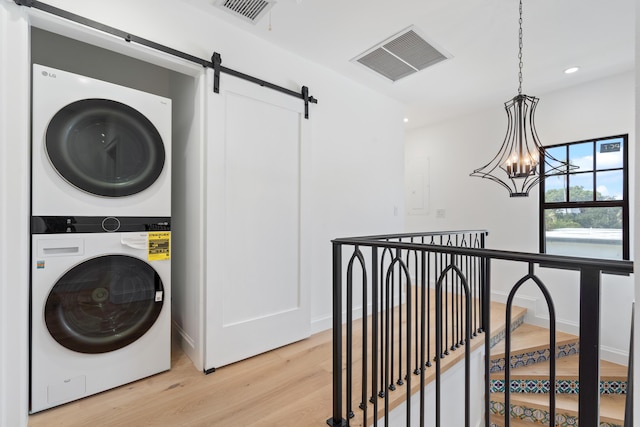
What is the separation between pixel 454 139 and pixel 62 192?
4517 millimetres

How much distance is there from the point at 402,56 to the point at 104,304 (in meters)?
2.98

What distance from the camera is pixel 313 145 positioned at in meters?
2.76

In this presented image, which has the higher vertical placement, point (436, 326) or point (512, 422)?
point (436, 326)

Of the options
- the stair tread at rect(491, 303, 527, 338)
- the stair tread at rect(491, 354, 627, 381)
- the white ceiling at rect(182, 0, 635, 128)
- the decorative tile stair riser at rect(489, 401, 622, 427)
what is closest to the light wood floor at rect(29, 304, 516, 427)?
the stair tread at rect(491, 303, 527, 338)

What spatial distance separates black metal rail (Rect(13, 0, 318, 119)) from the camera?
5.10 ft

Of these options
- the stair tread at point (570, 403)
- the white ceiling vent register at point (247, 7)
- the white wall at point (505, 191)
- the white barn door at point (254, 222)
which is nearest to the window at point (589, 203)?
the white wall at point (505, 191)

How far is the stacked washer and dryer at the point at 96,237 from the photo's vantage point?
1.60m

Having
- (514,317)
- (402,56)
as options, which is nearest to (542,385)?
(514,317)

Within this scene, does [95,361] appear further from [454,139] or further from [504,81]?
[454,139]

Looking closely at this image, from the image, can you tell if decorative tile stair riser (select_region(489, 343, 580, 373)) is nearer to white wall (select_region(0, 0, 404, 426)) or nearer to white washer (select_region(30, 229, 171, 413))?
white wall (select_region(0, 0, 404, 426))

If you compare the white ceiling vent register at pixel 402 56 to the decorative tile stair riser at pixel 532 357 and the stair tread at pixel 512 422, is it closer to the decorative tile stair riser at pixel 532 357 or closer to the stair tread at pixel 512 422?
the decorative tile stair riser at pixel 532 357

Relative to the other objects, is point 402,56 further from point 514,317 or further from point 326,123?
point 514,317

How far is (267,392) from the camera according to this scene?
184 centimetres

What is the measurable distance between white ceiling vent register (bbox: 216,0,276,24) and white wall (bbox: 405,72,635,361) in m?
3.29
